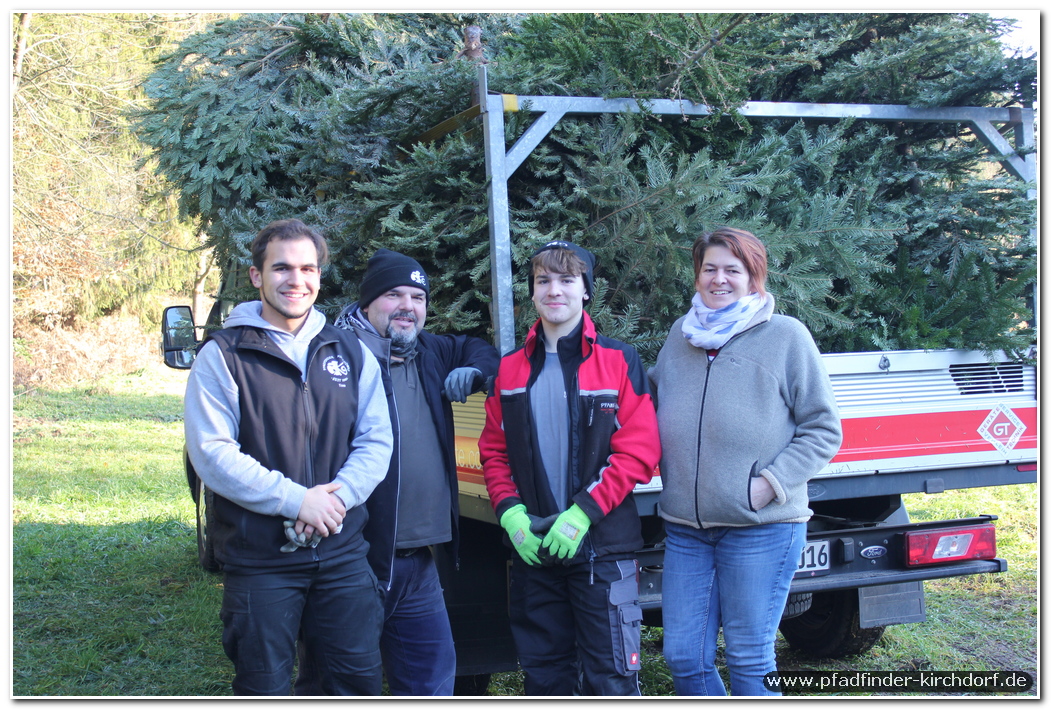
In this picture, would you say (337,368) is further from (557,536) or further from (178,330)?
(178,330)

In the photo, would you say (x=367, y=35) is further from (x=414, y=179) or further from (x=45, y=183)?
(x=45, y=183)

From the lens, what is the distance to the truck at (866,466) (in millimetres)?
3277

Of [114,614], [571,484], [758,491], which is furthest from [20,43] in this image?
[758,491]

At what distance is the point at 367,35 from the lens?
4.75 meters

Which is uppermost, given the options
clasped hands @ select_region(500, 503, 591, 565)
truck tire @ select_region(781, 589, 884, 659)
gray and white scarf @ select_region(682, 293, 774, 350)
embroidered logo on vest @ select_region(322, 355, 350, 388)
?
gray and white scarf @ select_region(682, 293, 774, 350)

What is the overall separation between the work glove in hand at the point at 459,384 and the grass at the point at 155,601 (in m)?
1.69

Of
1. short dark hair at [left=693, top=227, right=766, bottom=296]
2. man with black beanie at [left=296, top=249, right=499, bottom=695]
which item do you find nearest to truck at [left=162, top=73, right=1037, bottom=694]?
man with black beanie at [left=296, top=249, right=499, bottom=695]

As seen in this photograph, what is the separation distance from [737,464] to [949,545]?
4.75 feet

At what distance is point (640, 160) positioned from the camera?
369 cm

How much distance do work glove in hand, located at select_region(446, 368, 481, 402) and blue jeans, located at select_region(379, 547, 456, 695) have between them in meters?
0.52

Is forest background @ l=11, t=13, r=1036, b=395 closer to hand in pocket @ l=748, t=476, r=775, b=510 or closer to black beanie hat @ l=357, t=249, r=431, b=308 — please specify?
black beanie hat @ l=357, t=249, r=431, b=308

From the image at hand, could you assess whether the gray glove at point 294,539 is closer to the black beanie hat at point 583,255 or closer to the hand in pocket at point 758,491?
the black beanie hat at point 583,255

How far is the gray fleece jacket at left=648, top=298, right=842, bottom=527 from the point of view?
2.56 meters

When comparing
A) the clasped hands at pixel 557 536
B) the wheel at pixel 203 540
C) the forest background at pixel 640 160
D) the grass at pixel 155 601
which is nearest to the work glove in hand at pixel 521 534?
the clasped hands at pixel 557 536
